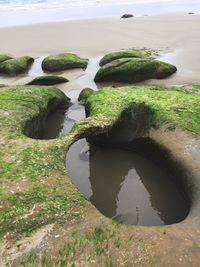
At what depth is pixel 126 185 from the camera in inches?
285

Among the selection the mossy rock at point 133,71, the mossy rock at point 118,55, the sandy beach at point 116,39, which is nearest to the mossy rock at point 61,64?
the sandy beach at point 116,39

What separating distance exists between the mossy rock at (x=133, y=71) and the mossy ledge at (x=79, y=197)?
12.8 feet

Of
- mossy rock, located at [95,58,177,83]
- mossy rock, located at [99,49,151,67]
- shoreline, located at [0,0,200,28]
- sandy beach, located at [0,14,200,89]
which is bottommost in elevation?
shoreline, located at [0,0,200,28]

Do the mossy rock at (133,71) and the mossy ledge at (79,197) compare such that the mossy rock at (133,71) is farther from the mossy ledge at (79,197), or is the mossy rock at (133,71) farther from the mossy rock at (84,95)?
the mossy ledge at (79,197)

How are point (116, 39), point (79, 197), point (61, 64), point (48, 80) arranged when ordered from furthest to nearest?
point (116, 39) < point (61, 64) < point (48, 80) < point (79, 197)

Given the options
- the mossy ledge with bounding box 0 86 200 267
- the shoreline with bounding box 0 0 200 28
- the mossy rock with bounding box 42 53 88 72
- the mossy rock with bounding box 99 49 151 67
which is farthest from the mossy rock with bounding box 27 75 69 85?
the shoreline with bounding box 0 0 200 28

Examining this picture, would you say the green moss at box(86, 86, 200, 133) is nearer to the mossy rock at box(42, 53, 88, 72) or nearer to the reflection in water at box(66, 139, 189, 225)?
the reflection in water at box(66, 139, 189, 225)

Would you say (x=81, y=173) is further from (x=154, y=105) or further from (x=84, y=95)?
(x=84, y=95)

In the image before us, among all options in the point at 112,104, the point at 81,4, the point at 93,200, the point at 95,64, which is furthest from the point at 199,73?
the point at 81,4

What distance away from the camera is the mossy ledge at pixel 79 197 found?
16.2 feet

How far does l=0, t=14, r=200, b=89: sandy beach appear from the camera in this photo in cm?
1517

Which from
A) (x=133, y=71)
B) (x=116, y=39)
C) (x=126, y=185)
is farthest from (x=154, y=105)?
(x=116, y=39)

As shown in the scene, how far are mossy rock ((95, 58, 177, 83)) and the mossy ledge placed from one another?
3909 mm

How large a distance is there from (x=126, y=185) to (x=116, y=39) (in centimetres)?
1291
